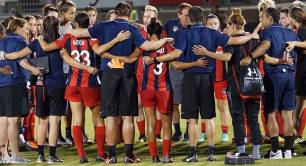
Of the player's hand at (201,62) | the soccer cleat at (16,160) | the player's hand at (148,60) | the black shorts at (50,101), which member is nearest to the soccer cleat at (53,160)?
the soccer cleat at (16,160)

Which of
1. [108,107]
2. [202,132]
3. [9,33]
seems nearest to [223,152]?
[202,132]

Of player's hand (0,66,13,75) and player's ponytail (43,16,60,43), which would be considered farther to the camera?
player's hand (0,66,13,75)

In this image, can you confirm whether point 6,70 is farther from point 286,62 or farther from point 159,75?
point 286,62

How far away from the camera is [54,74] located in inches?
389

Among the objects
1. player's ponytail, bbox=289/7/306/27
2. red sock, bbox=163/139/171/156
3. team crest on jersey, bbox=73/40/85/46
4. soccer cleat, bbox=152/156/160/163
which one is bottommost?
soccer cleat, bbox=152/156/160/163

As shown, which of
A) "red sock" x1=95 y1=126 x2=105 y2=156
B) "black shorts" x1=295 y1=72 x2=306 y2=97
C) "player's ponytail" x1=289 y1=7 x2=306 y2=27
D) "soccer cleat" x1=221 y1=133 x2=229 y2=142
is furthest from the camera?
"soccer cleat" x1=221 y1=133 x2=229 y2=142

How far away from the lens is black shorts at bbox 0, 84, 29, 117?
996 cm

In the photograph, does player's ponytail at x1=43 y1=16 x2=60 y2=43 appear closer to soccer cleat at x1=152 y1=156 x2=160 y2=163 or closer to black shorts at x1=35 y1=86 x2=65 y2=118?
black shorts at x1=35 y1=86 x2=65 y2=118

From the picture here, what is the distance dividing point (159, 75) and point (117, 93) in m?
0.58

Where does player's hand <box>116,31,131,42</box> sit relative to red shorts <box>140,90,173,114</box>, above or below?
above

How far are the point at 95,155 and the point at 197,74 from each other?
211 centimetres

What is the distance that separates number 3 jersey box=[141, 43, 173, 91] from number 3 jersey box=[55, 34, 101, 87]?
25.5 inches

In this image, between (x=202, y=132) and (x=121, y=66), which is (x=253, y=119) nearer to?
(x=121, y=66)

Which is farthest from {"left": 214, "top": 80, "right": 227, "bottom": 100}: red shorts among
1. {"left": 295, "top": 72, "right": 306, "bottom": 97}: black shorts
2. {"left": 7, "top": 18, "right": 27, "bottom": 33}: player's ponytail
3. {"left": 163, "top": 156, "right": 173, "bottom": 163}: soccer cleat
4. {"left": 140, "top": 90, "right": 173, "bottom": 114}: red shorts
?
{"left": 7, "top": 18, "right": 27, "bottom": 33}: player's ponytail
